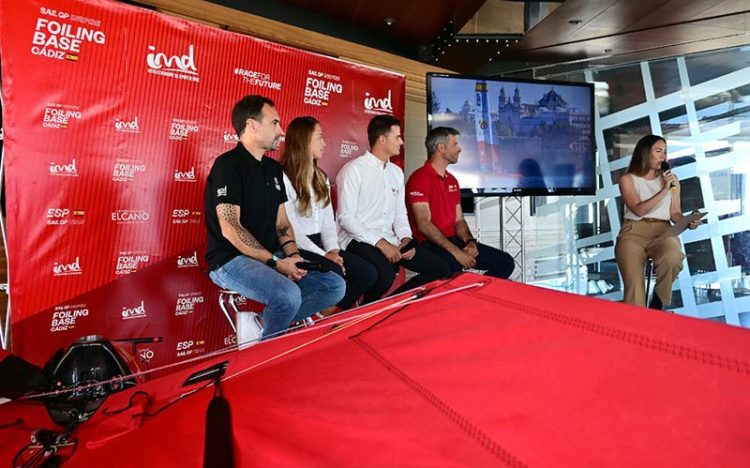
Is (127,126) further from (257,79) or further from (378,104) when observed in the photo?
(378,104)

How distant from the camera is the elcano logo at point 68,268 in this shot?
106 inches

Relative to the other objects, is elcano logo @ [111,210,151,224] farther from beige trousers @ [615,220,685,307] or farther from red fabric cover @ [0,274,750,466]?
beige trousers @ [615,220,685,307]

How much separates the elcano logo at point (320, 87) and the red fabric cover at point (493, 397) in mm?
3051

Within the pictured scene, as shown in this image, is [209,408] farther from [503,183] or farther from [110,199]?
[503,183]

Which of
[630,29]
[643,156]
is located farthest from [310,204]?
[630,29]

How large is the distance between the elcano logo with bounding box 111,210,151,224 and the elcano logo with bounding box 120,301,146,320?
0.48 m

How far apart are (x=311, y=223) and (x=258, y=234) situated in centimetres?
57

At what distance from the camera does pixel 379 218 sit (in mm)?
3400

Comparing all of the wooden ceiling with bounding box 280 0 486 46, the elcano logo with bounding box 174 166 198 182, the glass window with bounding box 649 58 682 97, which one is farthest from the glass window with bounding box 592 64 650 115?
the elcano logo with bounding box 174 166 198 182

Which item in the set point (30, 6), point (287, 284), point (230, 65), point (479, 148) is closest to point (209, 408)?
point (287, 284)

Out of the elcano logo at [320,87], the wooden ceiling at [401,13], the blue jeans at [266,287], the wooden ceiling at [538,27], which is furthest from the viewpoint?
the wooden ceiling at [401,13]

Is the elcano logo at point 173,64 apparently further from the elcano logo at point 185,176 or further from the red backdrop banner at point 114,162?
the elcano logo at point 185,176

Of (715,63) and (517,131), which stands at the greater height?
(715,63)

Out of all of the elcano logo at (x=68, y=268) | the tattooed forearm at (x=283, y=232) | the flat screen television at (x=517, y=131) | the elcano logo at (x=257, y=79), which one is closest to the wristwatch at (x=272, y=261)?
the tattooed forearm at (x=283, y=232)
